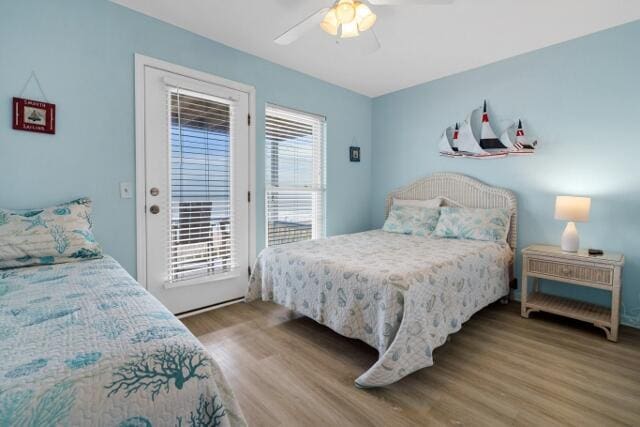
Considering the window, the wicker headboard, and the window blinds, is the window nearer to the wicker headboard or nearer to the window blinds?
the window blinds

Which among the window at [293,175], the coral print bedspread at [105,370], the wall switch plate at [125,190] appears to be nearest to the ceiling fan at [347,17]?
the window at [293,175]

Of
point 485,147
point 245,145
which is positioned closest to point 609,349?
point 485,147

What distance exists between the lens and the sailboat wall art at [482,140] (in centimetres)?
306

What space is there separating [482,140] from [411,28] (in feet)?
4.66

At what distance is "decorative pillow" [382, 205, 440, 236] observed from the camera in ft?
11.1

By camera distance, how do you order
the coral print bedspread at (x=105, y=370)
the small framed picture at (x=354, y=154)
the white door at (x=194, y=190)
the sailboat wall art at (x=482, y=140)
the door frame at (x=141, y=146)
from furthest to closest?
1. the small framed picture at (x=354, y=154)
2. the sailboat wall art at (x=482, y=140)
3. the white door at (x=194, y=190)
4. the door frame at (x=141, y=146)
5. the coral print bedspread at (x=105, y=370)

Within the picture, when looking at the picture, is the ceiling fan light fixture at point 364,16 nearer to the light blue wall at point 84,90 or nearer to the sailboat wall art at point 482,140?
the light blue wall at point 84,90

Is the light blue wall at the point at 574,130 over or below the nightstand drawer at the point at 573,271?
over

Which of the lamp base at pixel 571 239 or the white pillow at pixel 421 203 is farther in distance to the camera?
the white pillow at pixel 421 203

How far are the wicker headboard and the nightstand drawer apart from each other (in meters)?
0.48

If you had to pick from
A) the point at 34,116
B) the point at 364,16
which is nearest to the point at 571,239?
the point at 364,16

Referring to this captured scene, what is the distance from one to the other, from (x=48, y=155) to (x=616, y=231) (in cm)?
437

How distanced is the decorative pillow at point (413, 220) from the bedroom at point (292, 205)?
0.13 m

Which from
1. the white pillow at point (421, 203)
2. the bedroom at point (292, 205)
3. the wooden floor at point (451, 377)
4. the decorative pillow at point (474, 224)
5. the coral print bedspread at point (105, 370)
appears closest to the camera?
the coral print bedspread at point (105, 370)
